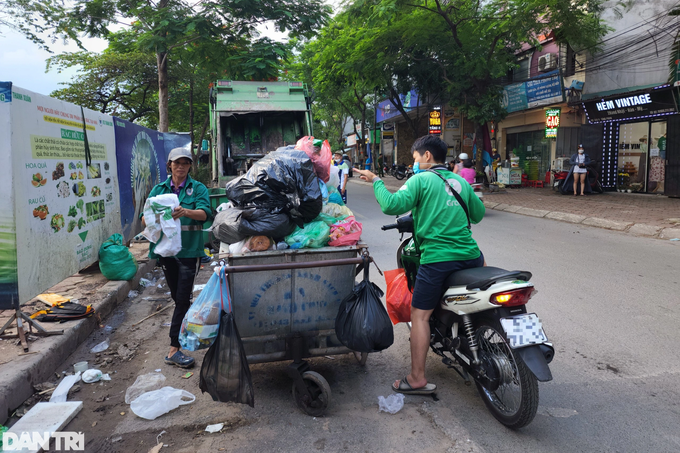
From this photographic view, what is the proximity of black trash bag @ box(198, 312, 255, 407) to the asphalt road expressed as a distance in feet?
0.76

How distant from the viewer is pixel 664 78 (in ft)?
48.6

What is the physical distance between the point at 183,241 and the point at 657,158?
16.7 metres

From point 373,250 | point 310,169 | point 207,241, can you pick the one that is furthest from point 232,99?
point 310,169

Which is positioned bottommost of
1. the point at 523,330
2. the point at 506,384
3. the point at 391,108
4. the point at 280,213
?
the point at 506,384

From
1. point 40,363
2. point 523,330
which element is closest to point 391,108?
point 40,363

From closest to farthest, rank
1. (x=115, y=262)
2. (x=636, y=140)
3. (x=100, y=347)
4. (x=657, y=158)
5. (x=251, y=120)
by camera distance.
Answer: (x=100, y=347) → (x=115, y=262) → (x=251, y=120) → (x=657, y=158) → (x=636, y=140)

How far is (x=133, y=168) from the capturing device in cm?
778

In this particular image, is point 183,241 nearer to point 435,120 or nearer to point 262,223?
point 262,223

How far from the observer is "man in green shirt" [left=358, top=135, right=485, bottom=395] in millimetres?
3006

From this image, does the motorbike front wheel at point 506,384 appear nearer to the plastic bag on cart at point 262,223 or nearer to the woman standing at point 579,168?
the plastic bag on cart at point 262,223

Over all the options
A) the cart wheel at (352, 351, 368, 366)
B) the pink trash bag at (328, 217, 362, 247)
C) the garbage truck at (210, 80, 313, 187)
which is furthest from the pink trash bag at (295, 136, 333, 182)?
the garbage truck at (210, 80, 313, 187)

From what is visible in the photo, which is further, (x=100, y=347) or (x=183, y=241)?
(x=100, y=347)

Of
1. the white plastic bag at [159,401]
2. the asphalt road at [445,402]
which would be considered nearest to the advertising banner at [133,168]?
the asphalt road at [445,402]

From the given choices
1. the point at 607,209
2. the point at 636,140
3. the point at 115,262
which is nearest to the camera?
the point at 115,262
